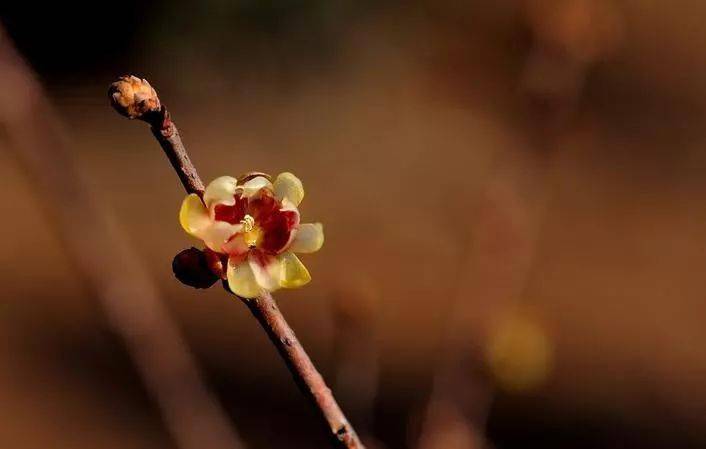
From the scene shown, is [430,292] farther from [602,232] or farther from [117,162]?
[117,162]

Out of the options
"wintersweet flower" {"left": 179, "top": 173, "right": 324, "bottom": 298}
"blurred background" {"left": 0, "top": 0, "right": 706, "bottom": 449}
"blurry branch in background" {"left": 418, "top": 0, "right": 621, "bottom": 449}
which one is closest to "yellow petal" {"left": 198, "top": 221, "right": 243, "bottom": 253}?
"wintersweet flower" {"left": 179, "top": 173, "right": 324, "bottom": 298}

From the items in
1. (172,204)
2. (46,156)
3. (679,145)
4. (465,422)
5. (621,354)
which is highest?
(46,156)

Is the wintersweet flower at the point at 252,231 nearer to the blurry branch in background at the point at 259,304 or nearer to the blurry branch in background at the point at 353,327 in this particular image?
the blurry branch in background at the point at 259,304

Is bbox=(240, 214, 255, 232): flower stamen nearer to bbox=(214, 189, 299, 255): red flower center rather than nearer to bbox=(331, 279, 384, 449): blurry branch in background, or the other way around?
bbox=(214, 189, 299, 255): red flower center

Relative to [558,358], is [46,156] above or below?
above

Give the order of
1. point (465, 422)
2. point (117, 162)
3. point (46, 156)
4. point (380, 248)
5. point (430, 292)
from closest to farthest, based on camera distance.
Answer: point (46, 156) < point (465, 422) < point (430, 292) < point (380, 248) < point (117, 162)

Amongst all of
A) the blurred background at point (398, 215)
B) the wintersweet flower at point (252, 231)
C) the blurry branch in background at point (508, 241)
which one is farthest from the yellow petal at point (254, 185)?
the blurry branch in background at point (508, 241)

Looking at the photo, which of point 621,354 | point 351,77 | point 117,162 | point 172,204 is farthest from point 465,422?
point 351,77
